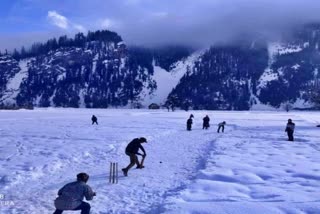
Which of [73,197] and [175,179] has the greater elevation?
[73,197]

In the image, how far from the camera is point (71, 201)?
431 inches

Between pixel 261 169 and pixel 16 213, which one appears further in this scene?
pixel 261 169

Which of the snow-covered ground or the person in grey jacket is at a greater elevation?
the person in grey jacket

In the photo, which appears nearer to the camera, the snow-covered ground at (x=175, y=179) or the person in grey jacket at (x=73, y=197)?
the person in grey jacket at (x=73, y=197)

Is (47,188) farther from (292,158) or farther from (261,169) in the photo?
(292,158)

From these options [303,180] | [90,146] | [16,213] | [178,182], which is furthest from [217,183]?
[90,146]

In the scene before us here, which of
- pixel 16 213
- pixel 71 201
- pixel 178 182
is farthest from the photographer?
pixel 178 182

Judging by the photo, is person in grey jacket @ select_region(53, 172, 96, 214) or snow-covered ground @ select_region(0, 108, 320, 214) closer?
person in grey jacket @ select_region(53, 172, 96, 214)

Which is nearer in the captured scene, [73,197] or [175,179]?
[73,197]

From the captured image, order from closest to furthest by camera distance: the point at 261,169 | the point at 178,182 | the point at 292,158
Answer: the point at 178,182
the point at 261,169
the point at 292,158

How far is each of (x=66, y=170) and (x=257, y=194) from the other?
9.18m

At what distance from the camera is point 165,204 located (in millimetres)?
12648

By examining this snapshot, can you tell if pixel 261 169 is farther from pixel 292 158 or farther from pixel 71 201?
pixel 71 201

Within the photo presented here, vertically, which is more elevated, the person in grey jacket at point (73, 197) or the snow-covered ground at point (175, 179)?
the person in grey jacket at point (73, 197)
